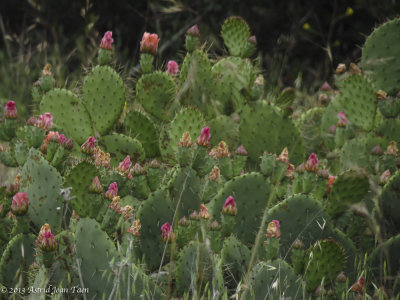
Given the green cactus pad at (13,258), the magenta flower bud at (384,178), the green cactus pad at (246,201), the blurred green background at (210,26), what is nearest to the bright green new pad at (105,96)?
the green cactus pad at (246,201)

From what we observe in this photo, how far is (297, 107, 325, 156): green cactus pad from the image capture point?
342 cm

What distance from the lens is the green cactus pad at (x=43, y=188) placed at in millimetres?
2271

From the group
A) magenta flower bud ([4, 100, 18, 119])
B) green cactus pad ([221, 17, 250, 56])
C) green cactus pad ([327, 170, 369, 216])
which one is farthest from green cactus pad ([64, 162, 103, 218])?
green cactus pad ([221, 17, 250, 56])

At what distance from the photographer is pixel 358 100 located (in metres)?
3.11

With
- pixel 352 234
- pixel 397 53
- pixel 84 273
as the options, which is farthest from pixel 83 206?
pixel 397 53

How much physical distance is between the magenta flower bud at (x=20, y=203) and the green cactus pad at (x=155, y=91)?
Answer: 123 cm

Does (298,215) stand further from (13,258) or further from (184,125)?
(13,258)

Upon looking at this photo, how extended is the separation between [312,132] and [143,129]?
960mm

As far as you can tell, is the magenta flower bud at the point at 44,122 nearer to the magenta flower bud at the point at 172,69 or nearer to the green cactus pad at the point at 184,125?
the green cactus pad at the point at 184,125

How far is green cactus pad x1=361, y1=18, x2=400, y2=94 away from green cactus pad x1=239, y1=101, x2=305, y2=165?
528 mm

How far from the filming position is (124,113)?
3254 millimetres

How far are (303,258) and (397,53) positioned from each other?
1.56m

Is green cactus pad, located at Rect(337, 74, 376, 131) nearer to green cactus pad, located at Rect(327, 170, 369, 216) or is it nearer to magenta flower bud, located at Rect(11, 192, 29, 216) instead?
green cactus pad, located at Rect(327, 170, 369, 216)

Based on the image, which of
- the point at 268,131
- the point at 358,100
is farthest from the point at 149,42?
the point at 358,100
